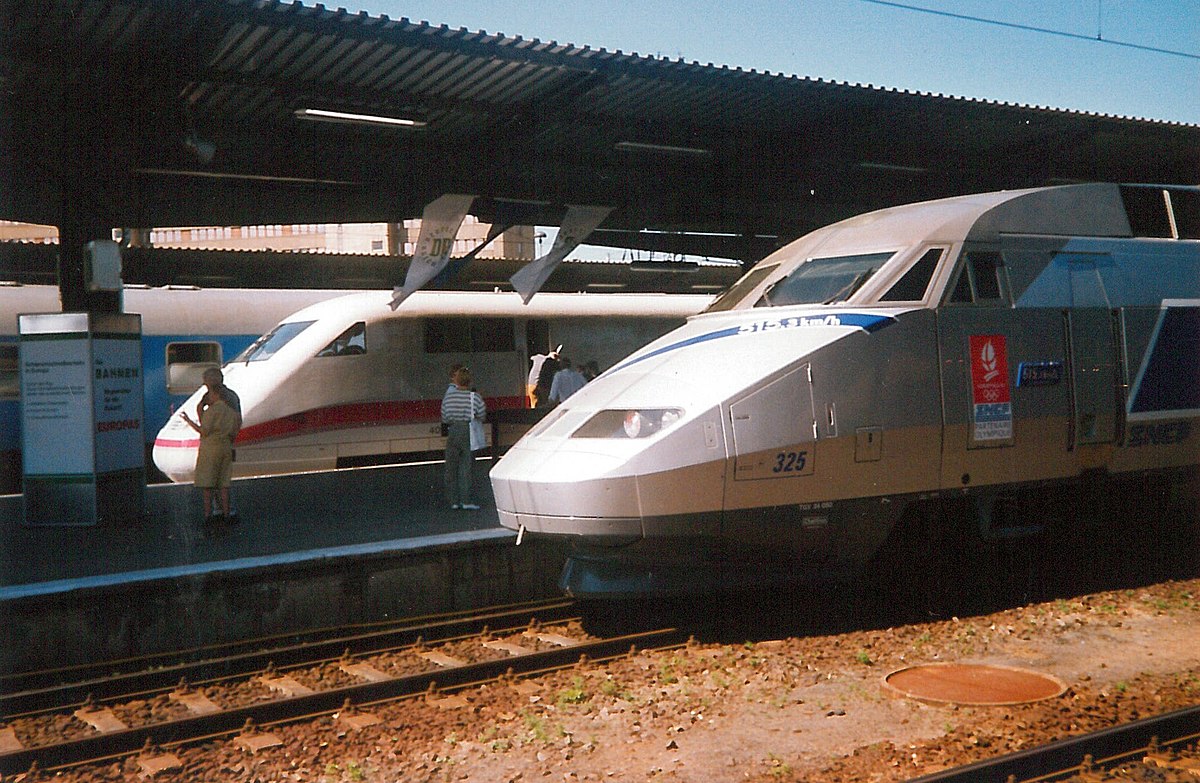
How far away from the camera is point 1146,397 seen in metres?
9.33

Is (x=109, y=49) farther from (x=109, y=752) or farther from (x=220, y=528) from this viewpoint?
(x=109, y=752)

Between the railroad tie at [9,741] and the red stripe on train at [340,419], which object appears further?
the red stripe on train at [340,419]

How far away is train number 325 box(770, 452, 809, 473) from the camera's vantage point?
7.59 meters

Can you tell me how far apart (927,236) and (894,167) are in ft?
18.9

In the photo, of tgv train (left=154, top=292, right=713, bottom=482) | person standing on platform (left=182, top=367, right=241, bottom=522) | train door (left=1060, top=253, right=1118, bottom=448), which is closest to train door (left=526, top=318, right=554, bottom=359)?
tgv train (left=154, top=292, right=713, bottom=482)

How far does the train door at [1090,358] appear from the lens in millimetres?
8891

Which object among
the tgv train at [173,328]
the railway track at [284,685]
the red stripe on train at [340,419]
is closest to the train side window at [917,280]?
the railway track at [284,685]

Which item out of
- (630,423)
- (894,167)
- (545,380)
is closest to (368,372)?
(545,380)

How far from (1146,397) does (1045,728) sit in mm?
4342

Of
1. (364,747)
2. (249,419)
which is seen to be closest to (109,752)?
(364,747)

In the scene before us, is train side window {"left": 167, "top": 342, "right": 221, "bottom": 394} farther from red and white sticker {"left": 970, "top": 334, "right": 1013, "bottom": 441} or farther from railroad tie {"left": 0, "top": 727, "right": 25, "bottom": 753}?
red and white sticker {"left": 970, "top": 334, "right": 1013, "bottom": 441}

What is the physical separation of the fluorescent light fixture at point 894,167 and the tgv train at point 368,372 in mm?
6578

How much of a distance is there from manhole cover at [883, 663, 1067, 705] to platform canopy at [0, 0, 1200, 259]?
228 inches

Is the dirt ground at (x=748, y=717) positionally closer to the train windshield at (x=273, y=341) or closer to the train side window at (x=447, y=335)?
the train windshield at (x=273, y=341)
